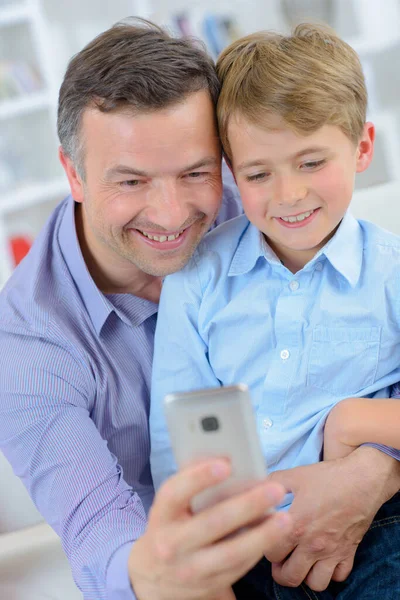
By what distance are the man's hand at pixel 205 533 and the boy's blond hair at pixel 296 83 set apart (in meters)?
0.65

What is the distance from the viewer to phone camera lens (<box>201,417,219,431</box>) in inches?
36.2

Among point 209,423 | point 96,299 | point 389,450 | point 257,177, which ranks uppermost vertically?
point 257,177

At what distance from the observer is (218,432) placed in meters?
0.93

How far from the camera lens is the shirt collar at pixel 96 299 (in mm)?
1562

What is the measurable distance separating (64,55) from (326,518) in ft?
11.4

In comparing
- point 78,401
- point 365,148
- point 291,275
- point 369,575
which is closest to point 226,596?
point 369,575

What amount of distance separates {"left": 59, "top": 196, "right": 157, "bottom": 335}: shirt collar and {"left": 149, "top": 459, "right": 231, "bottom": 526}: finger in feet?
2.30

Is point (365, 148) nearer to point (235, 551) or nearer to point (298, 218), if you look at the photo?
point (298, 218)

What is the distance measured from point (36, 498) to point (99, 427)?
0.18m

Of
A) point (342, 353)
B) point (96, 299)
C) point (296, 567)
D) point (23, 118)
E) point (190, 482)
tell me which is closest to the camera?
point (190, 482)

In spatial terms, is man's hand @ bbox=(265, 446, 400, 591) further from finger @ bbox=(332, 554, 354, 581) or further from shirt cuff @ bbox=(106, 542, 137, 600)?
shirt cuff @ bbox=(106, 542, 137, 600)

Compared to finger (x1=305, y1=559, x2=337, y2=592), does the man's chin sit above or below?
above

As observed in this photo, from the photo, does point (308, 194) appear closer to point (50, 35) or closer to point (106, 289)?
point (106, 289)

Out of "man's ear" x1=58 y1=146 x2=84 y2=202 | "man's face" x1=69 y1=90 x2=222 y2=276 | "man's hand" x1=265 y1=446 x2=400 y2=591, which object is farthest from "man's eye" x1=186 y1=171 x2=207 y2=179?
"man's hand" x1=265 y1=446 x2=400 y2=591
